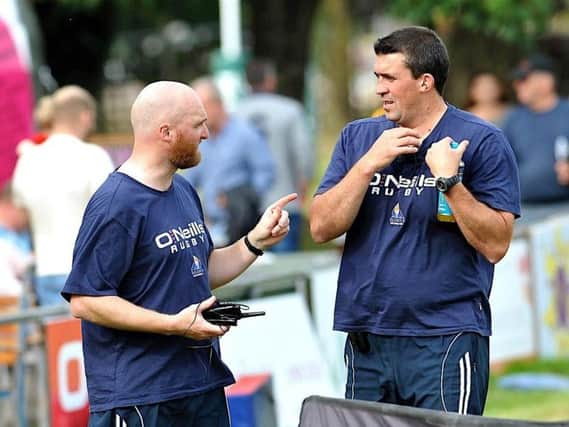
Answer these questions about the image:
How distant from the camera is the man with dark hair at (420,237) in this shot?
17.0ft

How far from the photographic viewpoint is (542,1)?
18.1m

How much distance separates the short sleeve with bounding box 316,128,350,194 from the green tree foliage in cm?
1236

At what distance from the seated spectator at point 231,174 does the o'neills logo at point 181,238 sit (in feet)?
20.4

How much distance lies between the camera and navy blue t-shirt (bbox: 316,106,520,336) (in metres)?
5.17

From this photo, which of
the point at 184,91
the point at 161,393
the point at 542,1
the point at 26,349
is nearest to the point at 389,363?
the point at 161,393

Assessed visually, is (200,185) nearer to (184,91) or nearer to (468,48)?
(184,91)

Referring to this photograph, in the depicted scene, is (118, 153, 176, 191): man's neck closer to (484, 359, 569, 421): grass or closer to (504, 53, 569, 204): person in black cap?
(484, 359, 569, 421): grass

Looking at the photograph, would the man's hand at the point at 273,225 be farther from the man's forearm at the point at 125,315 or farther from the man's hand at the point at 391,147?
the man's forearm at the point at 125,315

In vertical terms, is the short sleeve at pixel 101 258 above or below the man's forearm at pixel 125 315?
above

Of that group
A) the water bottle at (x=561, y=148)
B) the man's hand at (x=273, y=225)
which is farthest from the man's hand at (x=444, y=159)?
the water bottle at (x=561, y=148)

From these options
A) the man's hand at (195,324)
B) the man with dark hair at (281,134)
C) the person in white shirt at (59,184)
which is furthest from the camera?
the man with dark hair at (281,134)

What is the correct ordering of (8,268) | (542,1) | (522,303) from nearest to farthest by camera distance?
(8,268) < (522,303) < (542,1)

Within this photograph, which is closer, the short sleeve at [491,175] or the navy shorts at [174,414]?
the navy shorts at [174,414]

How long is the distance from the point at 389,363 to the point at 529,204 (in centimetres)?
734
